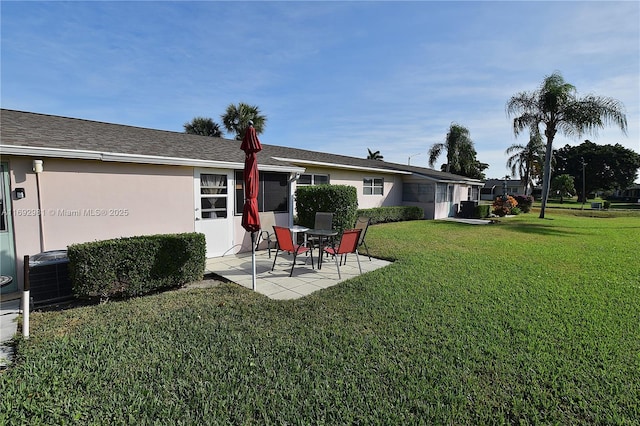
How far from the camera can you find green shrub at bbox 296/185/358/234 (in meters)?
9.16

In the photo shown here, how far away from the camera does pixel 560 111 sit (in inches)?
759

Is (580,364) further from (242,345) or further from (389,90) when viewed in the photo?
(389,90)

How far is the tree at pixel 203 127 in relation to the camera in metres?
25.2

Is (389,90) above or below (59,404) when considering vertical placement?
above

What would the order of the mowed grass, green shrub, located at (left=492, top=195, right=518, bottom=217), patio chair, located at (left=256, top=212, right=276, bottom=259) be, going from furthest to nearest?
green shrub, located at (left=492, top=195, right=518, bottom=217)
patio chair, located at (left=256, top=212, right=276, bottom=259)
the mowed grass

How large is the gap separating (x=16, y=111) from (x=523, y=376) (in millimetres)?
12289

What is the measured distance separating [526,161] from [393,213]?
83.4 feet

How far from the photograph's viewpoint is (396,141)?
95.8 ft

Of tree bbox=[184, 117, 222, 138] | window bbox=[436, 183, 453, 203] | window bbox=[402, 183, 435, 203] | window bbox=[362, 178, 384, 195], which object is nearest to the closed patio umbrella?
window bbox=[362, 178, 384, 195]

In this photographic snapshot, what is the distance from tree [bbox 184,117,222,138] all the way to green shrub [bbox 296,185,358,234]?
18.8m

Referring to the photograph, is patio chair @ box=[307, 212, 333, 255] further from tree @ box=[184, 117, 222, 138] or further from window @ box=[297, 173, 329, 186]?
tree @ box=[184, 117, 222, 138]

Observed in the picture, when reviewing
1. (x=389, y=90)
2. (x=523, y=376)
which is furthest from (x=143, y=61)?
(x=523, y=376)

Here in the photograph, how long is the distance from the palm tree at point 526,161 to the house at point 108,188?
33.4 meters

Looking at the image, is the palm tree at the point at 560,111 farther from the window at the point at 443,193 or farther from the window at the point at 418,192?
the window at the point at 418,192
